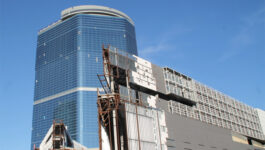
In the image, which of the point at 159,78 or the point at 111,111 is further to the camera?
the point at 159,78

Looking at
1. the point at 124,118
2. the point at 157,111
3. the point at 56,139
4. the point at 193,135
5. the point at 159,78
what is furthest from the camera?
the point at 56,139

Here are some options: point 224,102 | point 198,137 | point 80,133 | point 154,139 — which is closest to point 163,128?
point 154,139

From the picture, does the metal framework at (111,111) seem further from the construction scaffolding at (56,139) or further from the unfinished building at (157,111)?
the construction scaffolding at (56,139)

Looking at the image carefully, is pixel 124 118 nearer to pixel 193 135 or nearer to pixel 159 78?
pixel 159 78

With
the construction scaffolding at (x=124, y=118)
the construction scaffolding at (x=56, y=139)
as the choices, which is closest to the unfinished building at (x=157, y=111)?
the construction scaffolding at (x=124, y=118)

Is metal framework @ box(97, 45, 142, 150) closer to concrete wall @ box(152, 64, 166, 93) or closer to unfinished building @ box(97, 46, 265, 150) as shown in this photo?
unfinished building @ box(97, 46, 265, 150)

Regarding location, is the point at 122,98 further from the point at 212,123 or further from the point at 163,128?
the point at 212,123

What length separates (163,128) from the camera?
203 feet

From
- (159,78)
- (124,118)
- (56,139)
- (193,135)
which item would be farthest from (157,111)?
(56,139)

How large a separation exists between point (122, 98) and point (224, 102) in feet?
164

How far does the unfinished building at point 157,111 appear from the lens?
55250 mm

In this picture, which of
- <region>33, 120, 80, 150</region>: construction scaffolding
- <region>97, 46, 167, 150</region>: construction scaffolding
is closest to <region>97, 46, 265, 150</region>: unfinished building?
<region>97, 46, 167, 150</region>: construction scaffolding

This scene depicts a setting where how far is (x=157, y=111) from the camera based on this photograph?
205 ft

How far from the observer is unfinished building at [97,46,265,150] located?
181 feet
